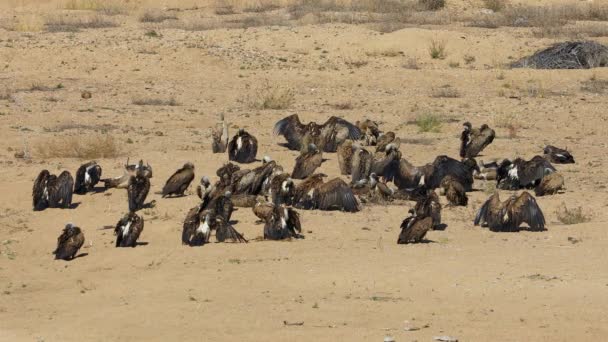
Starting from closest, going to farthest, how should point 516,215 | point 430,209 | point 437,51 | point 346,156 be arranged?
1. point 516,215
2. point 430,209
3. point 346,156
4. point 437,51

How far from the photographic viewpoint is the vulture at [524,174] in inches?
696

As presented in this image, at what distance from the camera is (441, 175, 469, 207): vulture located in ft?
54.5

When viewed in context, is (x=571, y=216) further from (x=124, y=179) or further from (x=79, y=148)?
(x=79, y=148)

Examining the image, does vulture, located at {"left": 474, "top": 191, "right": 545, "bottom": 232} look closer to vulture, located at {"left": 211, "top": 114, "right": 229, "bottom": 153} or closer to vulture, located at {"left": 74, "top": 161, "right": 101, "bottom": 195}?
vulture, located at {"left": 74, "top": 161, "right": 101, "bottom": 195}

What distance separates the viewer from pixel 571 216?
15648 millimetres

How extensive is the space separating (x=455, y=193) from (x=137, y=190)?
434 cm

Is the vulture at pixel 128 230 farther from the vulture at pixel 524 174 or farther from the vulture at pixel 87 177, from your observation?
the vulture at pixel 524 174

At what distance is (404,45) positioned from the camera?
32594 millimetres

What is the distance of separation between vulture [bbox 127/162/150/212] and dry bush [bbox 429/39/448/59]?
656 inches

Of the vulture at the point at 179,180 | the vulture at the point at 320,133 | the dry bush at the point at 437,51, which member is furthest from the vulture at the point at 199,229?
the dry bush at the point at 437,51

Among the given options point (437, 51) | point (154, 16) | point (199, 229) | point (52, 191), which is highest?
point (154, 16)

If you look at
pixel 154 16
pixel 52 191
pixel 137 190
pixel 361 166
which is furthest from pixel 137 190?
pixel 154 16

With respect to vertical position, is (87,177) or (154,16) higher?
(154,16)

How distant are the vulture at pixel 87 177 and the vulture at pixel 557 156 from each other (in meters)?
7.26
